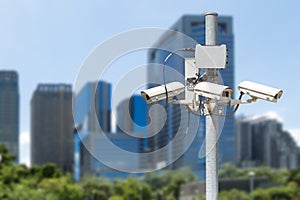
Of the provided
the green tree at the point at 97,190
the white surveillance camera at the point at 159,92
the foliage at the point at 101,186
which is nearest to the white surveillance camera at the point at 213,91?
the white surveillance camera at the point at 159,92

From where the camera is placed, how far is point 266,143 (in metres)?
188

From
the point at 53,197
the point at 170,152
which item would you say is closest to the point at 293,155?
the point at 53,197

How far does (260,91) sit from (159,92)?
0.73m

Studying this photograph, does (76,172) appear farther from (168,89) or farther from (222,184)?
(168,89)

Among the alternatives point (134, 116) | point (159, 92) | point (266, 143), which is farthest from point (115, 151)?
point (266, 143)

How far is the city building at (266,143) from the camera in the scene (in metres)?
184

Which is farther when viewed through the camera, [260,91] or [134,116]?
[134,116]

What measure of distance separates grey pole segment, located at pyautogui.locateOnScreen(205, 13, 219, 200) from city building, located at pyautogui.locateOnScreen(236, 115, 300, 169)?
175774 millimetres

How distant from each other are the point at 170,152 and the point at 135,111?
415mm

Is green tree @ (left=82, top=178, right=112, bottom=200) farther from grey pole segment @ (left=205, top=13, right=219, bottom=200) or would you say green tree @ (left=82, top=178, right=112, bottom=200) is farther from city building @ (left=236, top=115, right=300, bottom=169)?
city building @ (left=236, top=115, right=300, bottom=169)

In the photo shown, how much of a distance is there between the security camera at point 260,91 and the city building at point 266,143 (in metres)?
176

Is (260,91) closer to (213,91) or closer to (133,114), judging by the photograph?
(213,91)

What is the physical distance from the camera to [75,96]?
5711mm

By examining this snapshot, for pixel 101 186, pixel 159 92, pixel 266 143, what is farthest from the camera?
pixel 266 143
